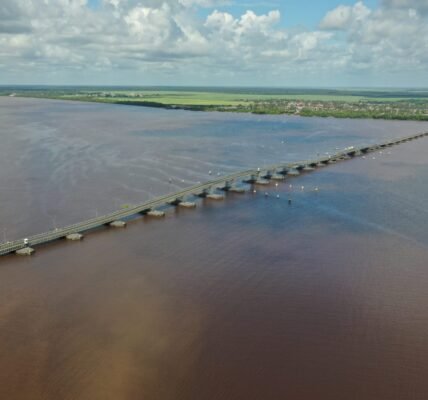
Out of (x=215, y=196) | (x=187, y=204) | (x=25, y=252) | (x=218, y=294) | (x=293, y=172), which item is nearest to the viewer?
(x=218, y=294)

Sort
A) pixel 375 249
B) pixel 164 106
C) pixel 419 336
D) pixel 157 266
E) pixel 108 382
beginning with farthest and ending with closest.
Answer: pixel 164 106 → pixel 375 249 → pixel 157 266 → pixel 419 336 → pixel 108 382

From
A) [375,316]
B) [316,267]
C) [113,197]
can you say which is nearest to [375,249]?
[316,267]

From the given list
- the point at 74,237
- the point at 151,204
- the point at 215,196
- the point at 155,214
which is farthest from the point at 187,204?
the point at 74,237

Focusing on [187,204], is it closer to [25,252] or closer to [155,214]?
[155,214]

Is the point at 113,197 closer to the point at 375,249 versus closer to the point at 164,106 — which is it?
the point at 375,249

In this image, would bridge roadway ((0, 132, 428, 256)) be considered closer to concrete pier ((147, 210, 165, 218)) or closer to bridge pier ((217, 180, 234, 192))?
bridge pier ((217, 180, 234, 192))

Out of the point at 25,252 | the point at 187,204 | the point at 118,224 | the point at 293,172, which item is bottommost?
the point at 293,172

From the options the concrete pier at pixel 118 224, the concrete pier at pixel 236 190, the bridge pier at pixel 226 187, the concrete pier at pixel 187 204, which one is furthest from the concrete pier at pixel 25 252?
the concrete pier at pixel 236 190

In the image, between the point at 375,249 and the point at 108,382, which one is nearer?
the point at 108,382
